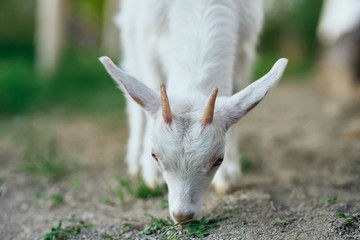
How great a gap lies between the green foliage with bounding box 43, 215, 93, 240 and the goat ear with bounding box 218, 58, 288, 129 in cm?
132

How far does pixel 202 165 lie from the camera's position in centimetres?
252

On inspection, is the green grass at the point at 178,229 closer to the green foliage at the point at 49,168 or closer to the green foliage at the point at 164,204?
the green foliage at the point at 164,204

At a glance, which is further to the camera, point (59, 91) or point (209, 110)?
point (59, 91)

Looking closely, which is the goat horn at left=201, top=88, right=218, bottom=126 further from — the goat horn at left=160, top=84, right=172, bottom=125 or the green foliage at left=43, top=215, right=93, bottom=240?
the green foliage at left=43, top=215, right=93, bottom=240

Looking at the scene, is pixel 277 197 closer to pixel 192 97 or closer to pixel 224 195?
pixel 224 195

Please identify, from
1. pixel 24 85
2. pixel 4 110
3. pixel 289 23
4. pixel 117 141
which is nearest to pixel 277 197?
pixel 117 141

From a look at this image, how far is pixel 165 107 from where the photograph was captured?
248 cm

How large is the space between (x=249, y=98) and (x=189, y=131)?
436mm

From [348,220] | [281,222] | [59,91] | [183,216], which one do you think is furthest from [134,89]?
[59,91]

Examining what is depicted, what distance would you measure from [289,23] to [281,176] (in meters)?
20.7

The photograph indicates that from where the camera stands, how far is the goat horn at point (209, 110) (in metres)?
2.42

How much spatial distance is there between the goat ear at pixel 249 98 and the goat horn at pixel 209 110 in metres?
0.18

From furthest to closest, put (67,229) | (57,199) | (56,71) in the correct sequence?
(56,71)
(57,199)
(67,229)

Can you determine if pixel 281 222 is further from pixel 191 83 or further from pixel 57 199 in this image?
pixel 57 199
